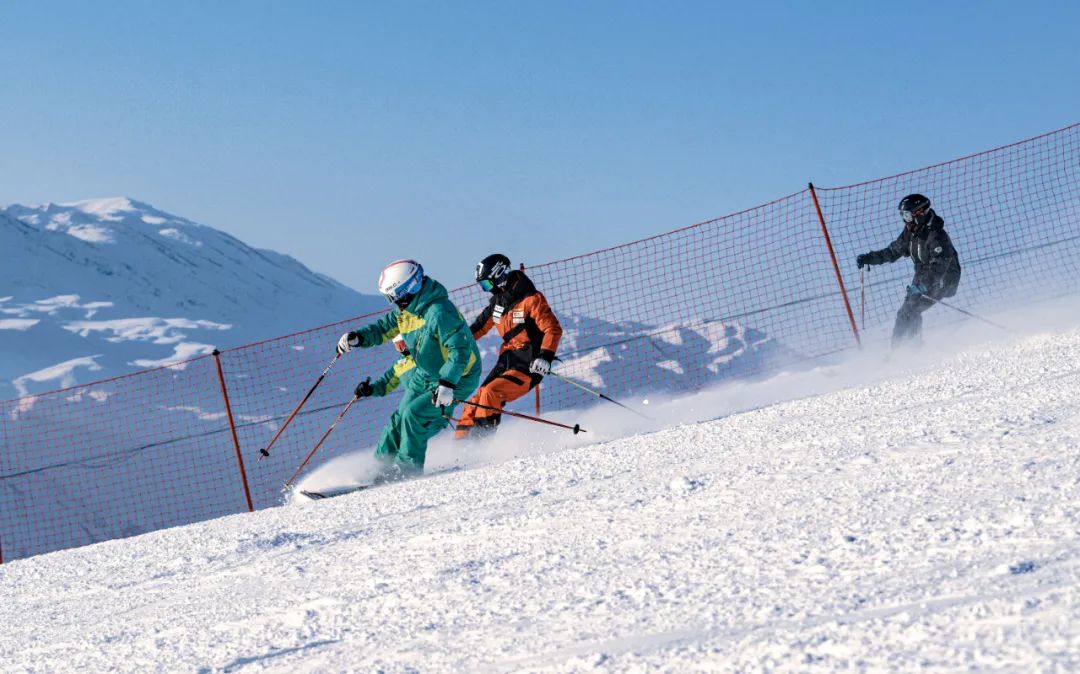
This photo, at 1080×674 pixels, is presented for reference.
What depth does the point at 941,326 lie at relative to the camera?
10.9 m

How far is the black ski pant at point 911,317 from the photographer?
10.2 m

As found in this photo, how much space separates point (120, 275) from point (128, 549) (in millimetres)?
150673

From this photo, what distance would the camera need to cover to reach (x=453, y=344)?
7.24 meters

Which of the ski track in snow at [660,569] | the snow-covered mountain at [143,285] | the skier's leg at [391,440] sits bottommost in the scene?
the ski track in snow at [660,569]

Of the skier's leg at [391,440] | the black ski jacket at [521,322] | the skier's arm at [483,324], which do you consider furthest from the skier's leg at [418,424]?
the skier's arm at [483,324]

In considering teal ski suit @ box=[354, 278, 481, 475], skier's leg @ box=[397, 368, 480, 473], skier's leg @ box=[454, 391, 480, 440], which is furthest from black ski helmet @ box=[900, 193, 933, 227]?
skier's leg @ box=[397, 368, 480, 473]

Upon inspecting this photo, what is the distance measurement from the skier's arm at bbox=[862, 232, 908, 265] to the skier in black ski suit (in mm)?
49

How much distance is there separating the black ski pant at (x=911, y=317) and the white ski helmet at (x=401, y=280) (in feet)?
17.1

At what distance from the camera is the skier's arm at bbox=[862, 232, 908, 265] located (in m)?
10.5

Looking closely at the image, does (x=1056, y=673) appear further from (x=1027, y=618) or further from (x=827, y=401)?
(x=827, y=401)

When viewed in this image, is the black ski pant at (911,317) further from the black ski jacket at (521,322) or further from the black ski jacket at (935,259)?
the black ski jacket at (521,322)

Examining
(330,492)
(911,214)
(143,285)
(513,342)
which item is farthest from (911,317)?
(143,285)

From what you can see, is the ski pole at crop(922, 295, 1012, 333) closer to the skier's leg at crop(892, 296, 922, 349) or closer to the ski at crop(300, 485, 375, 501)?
the skier's leg at crop(892, 296, 922, 349)

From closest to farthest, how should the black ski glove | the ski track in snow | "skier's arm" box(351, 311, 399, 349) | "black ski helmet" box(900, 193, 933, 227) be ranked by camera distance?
the ski track in snow, "skier's arm" box(351, 311, 399, 349), the black ski glove, "black ski helmet" box(900, 193, 933, 227)
